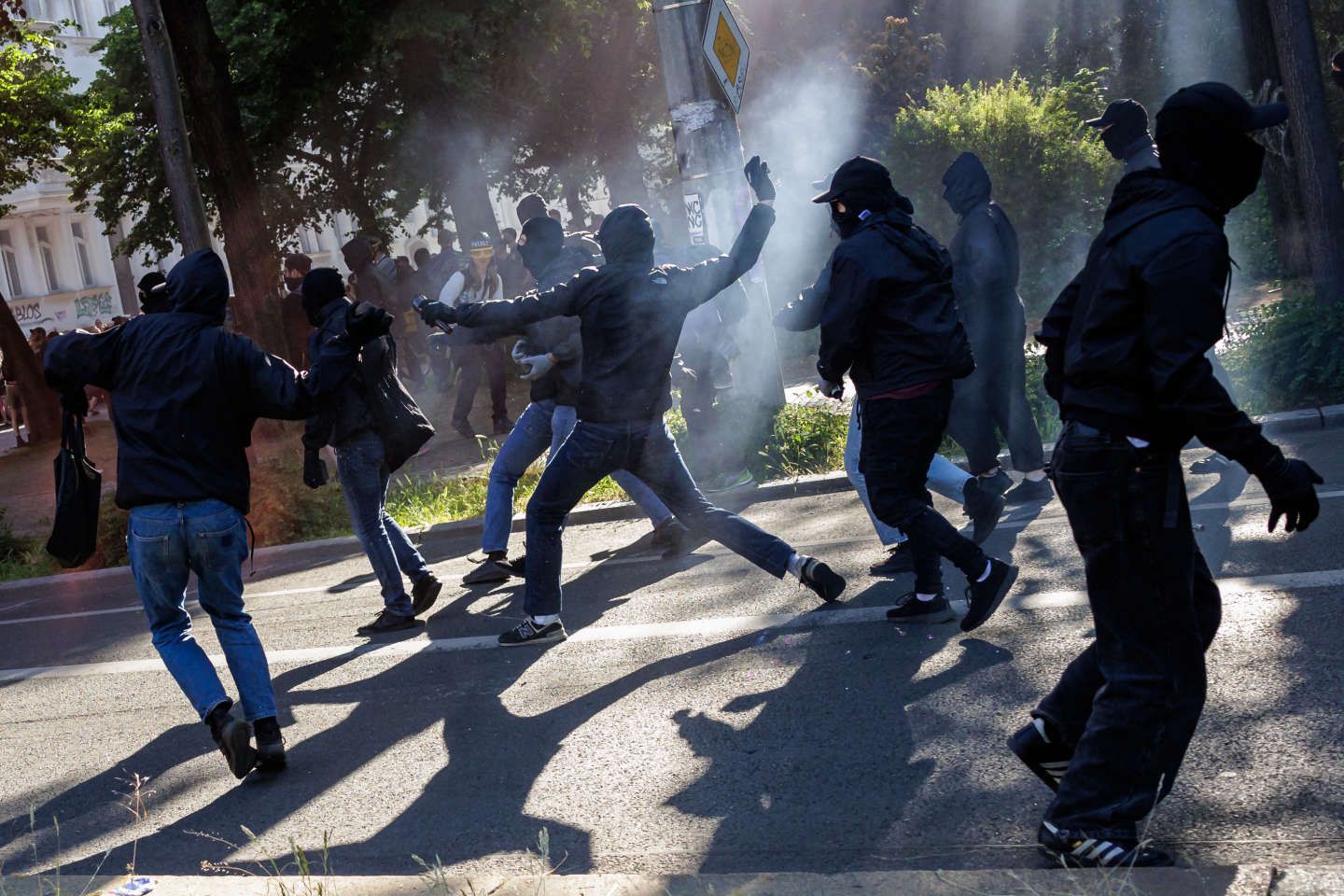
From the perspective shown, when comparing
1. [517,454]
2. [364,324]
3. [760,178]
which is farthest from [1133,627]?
[517,454]

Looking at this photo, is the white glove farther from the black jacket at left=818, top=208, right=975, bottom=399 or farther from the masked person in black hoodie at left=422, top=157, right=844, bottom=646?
the black jacket at left=818, top=208, right=975, bottom=399

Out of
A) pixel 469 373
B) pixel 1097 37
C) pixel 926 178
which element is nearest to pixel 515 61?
pixel 926 178

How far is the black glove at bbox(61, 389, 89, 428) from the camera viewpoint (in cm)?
524

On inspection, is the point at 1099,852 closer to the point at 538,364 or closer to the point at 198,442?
the point at 198,442

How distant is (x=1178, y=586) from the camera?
3.33 metres

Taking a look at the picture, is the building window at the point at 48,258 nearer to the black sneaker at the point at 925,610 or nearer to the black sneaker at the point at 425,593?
the black sneaker at the point at 425,593

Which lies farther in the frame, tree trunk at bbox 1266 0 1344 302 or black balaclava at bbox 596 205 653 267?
tree trunk at bbox 1266 0 1344 302

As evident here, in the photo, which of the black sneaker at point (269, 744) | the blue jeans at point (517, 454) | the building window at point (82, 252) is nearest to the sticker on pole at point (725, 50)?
the blue jeans at point (517, 454)

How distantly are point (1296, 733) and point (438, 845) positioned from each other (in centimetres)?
257

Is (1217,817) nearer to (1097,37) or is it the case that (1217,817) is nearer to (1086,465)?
(1086,465)

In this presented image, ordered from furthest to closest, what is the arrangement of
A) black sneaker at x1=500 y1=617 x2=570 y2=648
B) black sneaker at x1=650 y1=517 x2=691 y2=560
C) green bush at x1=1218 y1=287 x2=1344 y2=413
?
green bush at x1=1218 y1=287 x2=1344 y2=413 → black sneaker at x1=650 y1=517 x2=691 y2=560 → black sneaker at x1=500 y1=617 x2=570 y2=648

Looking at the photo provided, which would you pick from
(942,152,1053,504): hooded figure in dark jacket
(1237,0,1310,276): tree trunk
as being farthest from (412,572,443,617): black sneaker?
(1237,0,1310,276): tree trunk

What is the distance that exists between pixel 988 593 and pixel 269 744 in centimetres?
276

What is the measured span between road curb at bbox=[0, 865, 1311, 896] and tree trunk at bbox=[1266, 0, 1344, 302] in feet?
29.5
